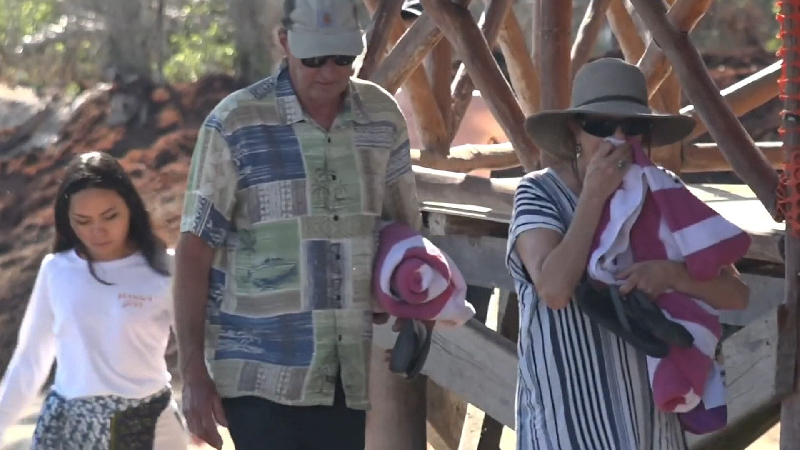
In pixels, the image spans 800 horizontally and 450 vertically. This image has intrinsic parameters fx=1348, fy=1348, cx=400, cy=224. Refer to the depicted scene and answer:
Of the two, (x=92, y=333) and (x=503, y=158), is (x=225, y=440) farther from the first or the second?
(x=92, y=333)

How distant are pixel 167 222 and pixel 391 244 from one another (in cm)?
990

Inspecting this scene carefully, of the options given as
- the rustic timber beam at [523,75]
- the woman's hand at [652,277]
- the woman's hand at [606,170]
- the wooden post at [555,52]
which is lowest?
the woman's hand at [652,277]

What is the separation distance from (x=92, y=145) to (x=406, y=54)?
8.70m

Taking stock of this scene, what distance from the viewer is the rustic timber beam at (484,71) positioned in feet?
14.9

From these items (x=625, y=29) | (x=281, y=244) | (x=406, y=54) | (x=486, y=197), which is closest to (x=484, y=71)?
(x=486, y=197)

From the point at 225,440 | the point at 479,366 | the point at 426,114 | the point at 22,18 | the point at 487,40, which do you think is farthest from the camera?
the point at 22,18

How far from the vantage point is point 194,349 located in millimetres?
3025

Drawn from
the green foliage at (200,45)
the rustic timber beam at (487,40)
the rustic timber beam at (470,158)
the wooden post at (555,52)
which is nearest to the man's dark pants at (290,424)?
the wooden post at (555,52)

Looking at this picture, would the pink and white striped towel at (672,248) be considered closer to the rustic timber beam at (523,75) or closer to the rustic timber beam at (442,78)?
the rustic timber beam at (523,75)

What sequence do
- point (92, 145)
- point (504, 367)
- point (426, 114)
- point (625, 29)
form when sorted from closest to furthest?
point (504, 367)
point (426, 114)
point (625, 29)
point (92, 145)

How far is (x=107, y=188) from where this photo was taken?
3.82 meters

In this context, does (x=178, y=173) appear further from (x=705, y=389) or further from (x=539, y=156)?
(x=705, y=389)

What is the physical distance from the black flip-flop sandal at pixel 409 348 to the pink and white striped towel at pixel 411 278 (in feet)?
0.19

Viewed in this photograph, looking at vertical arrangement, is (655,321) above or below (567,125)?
below
